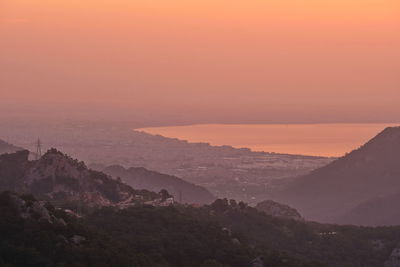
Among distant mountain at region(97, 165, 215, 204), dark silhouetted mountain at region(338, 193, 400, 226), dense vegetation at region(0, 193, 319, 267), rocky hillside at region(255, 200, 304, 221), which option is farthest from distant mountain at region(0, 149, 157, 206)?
distant mountain at region(97, 165, 215, 204)

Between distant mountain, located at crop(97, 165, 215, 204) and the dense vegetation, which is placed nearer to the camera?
the dense vegetation

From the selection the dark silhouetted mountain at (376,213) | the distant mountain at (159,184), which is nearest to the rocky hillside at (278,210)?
the dark silhouetted mountain at (376,213)

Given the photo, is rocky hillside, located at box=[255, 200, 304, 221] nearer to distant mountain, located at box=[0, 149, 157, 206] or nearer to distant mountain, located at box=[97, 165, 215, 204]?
distant mountain, located at box=[0, 149, 157, 206]

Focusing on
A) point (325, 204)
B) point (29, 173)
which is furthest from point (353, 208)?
point (29, 173)

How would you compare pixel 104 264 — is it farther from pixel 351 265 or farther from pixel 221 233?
pixel 351 265

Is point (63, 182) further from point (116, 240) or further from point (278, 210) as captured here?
point (116, 240)
